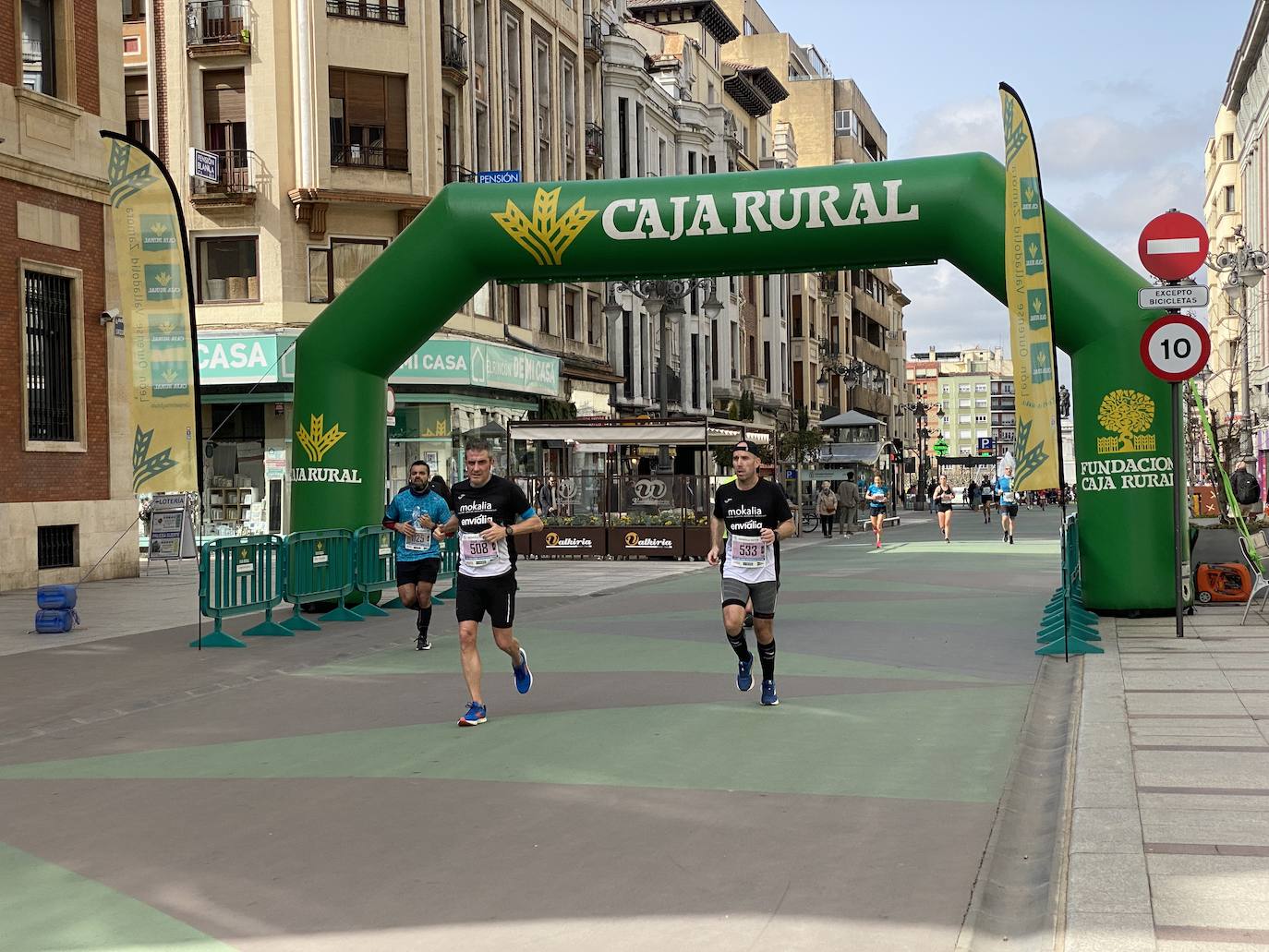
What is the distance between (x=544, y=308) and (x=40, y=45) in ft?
68.9

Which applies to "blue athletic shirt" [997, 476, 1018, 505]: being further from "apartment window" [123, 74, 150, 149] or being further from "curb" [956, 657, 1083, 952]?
"curb" [956, 657, 1083, 952]

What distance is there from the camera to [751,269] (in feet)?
53.2

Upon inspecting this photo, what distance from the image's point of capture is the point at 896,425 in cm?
11931

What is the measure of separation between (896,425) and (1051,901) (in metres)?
116

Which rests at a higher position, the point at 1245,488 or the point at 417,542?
the point at 1245,488

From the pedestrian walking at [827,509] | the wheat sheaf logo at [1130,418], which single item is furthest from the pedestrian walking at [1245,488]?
the pedestrian walking at [827,509]

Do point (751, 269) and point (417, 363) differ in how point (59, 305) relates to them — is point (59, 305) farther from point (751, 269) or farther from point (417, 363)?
point (417, 363)

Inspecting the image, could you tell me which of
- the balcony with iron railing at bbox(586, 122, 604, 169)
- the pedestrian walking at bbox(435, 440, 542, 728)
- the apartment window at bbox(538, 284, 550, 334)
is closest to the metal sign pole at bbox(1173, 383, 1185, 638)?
the pedestrian walking at bbox(435, 440, 542, 728)

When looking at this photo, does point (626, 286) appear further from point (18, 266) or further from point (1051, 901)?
point (1051, 901)

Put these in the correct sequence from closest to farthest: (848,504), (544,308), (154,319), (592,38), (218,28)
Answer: (154,319)
(218,28)
(544,308)
(848,504)
(592,38)

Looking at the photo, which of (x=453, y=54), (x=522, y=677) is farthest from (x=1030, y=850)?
(x=453, y=54)

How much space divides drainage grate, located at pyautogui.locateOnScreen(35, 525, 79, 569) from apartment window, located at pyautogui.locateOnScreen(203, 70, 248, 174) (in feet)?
45.1

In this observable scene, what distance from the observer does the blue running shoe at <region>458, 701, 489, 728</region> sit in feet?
31.2

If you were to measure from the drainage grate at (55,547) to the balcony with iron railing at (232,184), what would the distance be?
41.3 feet
